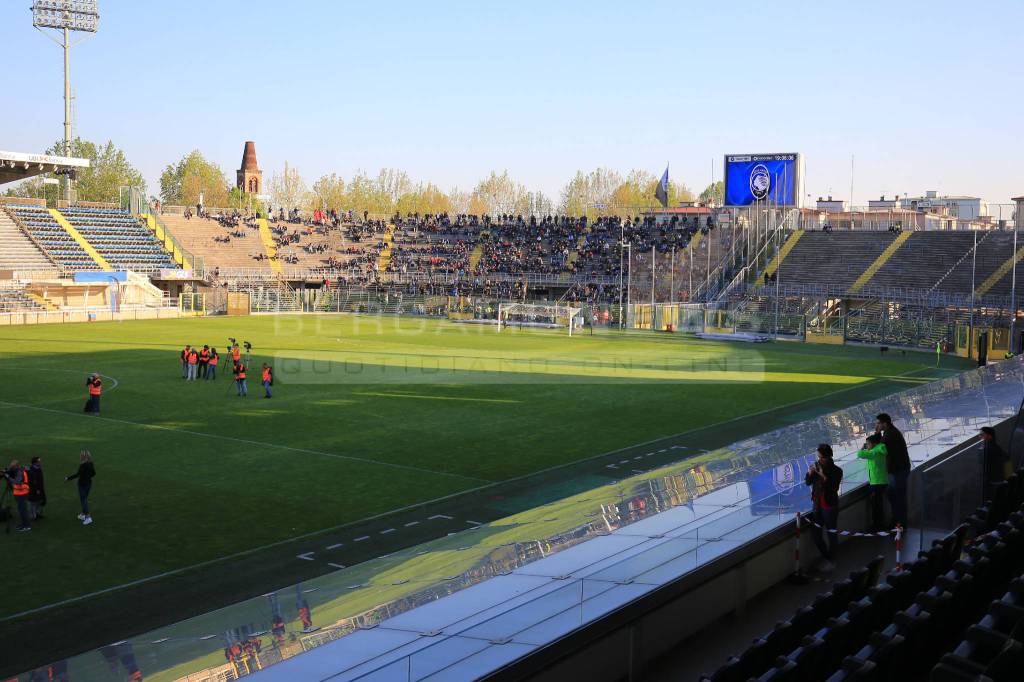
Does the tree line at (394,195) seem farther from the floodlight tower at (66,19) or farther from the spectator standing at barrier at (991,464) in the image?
the spectator standing at barrier at (991,464)

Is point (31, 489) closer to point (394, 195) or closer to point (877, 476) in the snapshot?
point (877, 476)

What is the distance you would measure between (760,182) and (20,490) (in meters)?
63.6

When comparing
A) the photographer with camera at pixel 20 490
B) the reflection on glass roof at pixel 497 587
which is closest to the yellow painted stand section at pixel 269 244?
the photographer with camera at pixel 20 490

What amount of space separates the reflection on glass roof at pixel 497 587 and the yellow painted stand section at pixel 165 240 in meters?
69.1

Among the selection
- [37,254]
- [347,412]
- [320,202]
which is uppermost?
[320,202]

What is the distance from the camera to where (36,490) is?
16.1 m

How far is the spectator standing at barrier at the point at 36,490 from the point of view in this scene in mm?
16062

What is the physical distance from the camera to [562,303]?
242 ft

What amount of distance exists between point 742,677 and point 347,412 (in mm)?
22064

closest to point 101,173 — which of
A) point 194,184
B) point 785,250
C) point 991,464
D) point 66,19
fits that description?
point 194,184

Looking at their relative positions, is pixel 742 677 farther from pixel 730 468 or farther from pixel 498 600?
pixel 730 468

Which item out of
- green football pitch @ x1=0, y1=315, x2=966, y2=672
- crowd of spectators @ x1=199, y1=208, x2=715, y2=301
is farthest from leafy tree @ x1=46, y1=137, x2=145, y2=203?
green football pitch @ x1=0, y1=315, x2=966, y2=672

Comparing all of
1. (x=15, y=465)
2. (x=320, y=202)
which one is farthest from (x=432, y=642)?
(x=320, y=202)

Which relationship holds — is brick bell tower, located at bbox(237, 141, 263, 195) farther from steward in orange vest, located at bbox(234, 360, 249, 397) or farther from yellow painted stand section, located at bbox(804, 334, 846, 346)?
steward in orange vest, located at bbox(234, 360, 249, 397)
